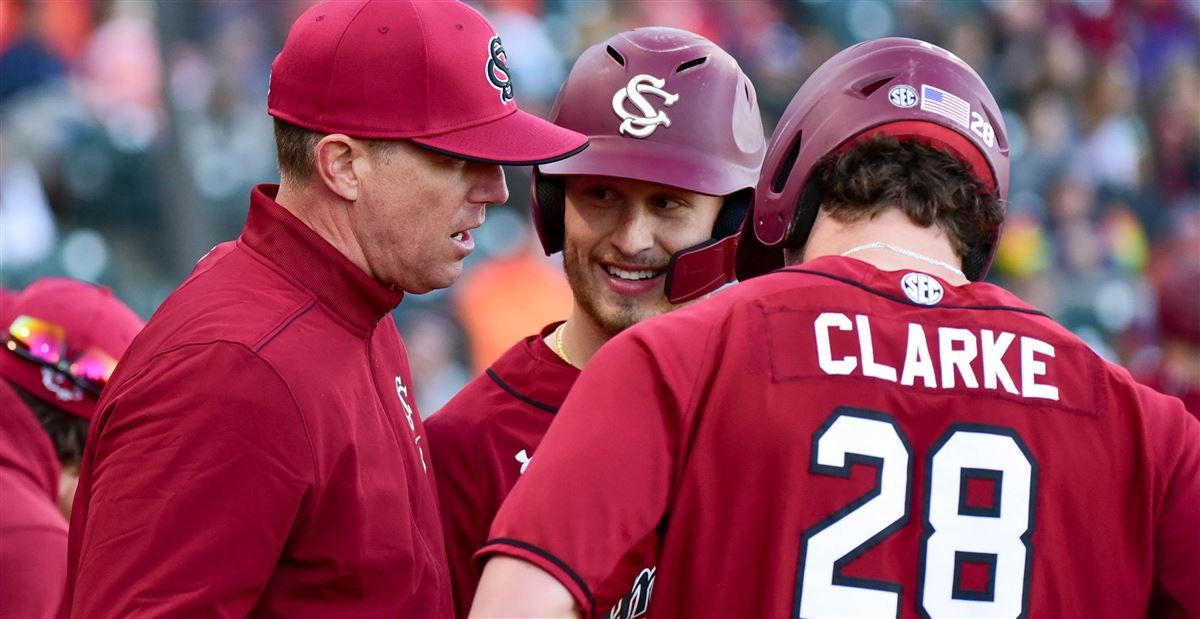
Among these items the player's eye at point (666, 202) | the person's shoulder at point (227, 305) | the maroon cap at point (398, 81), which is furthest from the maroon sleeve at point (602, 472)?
the player's eye at point (666, 202)

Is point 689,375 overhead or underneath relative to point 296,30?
underneath

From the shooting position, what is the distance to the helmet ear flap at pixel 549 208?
3670mm

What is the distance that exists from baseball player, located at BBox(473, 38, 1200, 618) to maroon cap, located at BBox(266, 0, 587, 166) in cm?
72

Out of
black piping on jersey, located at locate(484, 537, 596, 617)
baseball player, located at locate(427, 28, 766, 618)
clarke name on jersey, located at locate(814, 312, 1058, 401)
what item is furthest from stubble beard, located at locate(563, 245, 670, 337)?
black piping on jersey, located at locate(484, 537, 596, 617)

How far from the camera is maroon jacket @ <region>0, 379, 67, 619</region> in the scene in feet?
10.3

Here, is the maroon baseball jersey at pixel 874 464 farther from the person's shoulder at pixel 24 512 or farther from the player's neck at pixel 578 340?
the person's shoulder at pixel 24 512

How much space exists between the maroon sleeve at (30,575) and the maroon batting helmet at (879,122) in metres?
1.69

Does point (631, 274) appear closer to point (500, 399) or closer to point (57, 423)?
point (500, 399)

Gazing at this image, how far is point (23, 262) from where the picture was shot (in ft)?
23.1

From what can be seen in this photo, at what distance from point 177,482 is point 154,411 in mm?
121

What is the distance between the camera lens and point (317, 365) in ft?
8.18

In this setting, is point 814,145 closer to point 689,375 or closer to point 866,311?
point 866,311

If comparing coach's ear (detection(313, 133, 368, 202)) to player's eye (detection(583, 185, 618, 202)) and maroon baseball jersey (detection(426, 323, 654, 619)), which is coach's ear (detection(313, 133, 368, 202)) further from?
player's eye (detection(583, 185, 618, 202))

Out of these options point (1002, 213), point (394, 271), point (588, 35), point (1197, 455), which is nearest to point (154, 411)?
point (394, 271)
